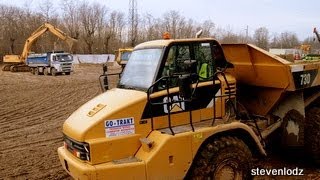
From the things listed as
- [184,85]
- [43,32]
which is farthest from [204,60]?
[43,32]

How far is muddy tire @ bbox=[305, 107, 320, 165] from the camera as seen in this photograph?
7.31 meters

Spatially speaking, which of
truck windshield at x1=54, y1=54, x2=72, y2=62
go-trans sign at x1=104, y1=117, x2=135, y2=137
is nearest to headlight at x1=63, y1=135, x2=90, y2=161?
go-trans sign at x1=104, y1=117, x2=135, y2=137

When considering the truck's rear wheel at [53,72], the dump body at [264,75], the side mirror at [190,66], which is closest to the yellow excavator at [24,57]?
the truck's rear wheel at [53,72]

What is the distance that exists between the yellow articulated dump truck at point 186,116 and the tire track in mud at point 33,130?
2.10m

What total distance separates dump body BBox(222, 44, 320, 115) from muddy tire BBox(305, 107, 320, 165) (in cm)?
64

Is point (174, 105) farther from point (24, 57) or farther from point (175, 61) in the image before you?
point (24, 57)

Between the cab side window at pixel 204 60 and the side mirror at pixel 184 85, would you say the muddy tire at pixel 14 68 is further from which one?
the side mirror at pixel 184 85

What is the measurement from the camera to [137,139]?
17.6ft

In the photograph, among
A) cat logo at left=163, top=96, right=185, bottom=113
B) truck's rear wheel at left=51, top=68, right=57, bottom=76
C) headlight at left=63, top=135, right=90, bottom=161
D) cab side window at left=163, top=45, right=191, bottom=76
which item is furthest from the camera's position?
truck's rear wheel at left=51, top=68, right=57, bottom=76

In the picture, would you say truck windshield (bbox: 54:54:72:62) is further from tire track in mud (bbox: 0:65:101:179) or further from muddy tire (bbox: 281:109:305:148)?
muddy tire (bbox: 281:109:305:148)

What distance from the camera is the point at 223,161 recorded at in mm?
5645

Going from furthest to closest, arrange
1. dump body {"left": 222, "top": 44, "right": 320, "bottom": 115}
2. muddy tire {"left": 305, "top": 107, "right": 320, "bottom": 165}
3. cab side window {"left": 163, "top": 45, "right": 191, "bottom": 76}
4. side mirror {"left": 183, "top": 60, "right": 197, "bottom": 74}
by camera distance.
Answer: muddy tire {"left": 305, "top": 107, "right": 320, "bottom": 165}, dump body {"left": 222, "top": 44, "right": 320, "bottom": 115}, cab side window {"left": 163, "top": 45, "right": 191, "bottom": 76}, side mirror {"left": 183, "top": 60, "right": 197, "bottom": 74}

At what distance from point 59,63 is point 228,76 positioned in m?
29.7

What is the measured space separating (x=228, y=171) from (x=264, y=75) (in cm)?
190
